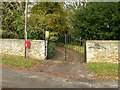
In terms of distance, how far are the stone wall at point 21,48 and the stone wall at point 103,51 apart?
306 cm

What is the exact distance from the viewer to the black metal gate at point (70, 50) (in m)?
17.7

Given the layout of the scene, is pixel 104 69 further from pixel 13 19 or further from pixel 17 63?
pixel 13 19

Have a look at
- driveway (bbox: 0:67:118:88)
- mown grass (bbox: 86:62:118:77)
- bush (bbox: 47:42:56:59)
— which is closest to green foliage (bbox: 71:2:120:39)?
bush (bbox: 47:42:56:59)

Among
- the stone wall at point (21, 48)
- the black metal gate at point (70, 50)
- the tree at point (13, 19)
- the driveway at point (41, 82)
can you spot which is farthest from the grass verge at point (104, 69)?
the tree at point (13, 19)

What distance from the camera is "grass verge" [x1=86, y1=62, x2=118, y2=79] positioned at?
12.6 m

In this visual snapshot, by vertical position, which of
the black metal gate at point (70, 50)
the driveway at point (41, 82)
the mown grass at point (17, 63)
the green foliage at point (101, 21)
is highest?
the green foliage at point (101, 21)

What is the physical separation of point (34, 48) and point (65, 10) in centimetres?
956

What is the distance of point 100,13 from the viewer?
18375 millimetres

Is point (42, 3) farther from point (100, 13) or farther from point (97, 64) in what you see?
point (97, 64)

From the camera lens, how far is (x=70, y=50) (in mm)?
21188

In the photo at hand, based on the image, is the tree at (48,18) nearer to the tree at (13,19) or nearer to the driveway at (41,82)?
the tree at (13,19)

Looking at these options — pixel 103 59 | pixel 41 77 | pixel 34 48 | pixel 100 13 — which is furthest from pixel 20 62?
pixel 100 13

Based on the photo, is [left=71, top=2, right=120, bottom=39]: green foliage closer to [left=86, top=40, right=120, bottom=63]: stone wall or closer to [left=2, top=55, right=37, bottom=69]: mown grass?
[left=86, top=40, right=120, bottom=63]: stone wall

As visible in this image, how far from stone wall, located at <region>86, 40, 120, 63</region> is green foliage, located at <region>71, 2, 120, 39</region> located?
2462 millimetres
